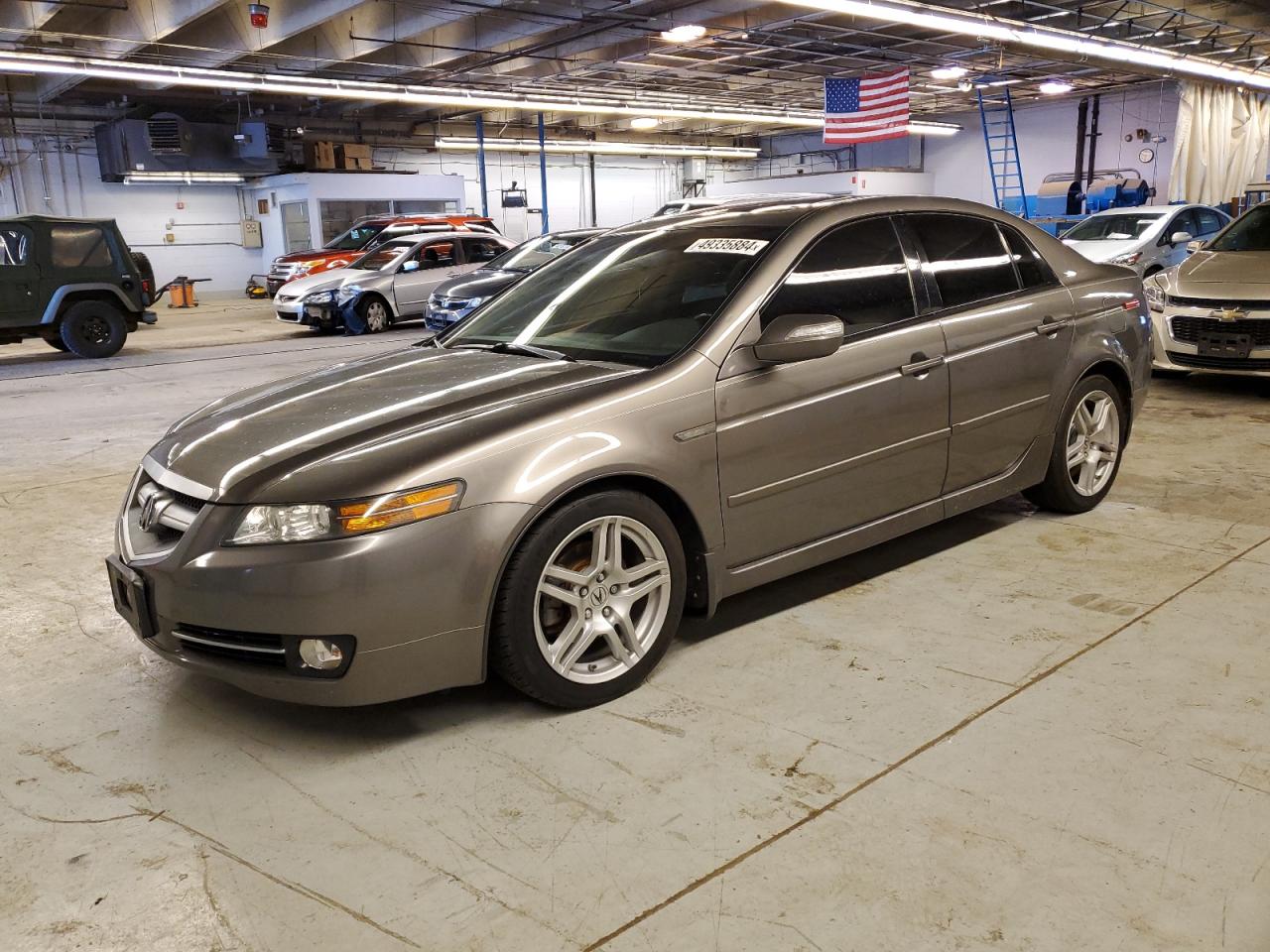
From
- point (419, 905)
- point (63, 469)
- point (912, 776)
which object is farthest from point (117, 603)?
point (63, 469)

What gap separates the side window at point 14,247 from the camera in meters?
11.3

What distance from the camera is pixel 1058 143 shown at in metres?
29.1

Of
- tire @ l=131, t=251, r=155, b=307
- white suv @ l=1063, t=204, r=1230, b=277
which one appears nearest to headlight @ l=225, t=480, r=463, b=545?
white suv @ l=1063, t=204, r=1230, b=277

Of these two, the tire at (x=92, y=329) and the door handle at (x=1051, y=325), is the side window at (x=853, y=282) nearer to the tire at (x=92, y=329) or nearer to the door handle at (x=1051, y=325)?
the door handle at (x=1051, y=325)

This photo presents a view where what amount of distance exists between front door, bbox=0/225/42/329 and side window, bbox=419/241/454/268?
5088 millimetres

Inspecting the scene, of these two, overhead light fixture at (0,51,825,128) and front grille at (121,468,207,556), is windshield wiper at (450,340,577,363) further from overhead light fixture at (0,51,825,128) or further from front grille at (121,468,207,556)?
overhead light fixture at (0,51,825,128)

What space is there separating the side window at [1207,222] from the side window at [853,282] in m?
10.8

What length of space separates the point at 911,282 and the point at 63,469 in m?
5.22

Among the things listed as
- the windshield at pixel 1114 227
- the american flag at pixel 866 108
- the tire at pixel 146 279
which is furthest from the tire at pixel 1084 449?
the american flag at pixel 866 108

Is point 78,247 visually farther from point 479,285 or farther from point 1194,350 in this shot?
point 1194,350

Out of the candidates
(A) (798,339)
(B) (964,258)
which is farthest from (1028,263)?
(A) (798,339)

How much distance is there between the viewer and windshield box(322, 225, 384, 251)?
19.2 m

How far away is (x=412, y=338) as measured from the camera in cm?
1366

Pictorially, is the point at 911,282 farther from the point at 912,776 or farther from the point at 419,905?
the point at 419,905
